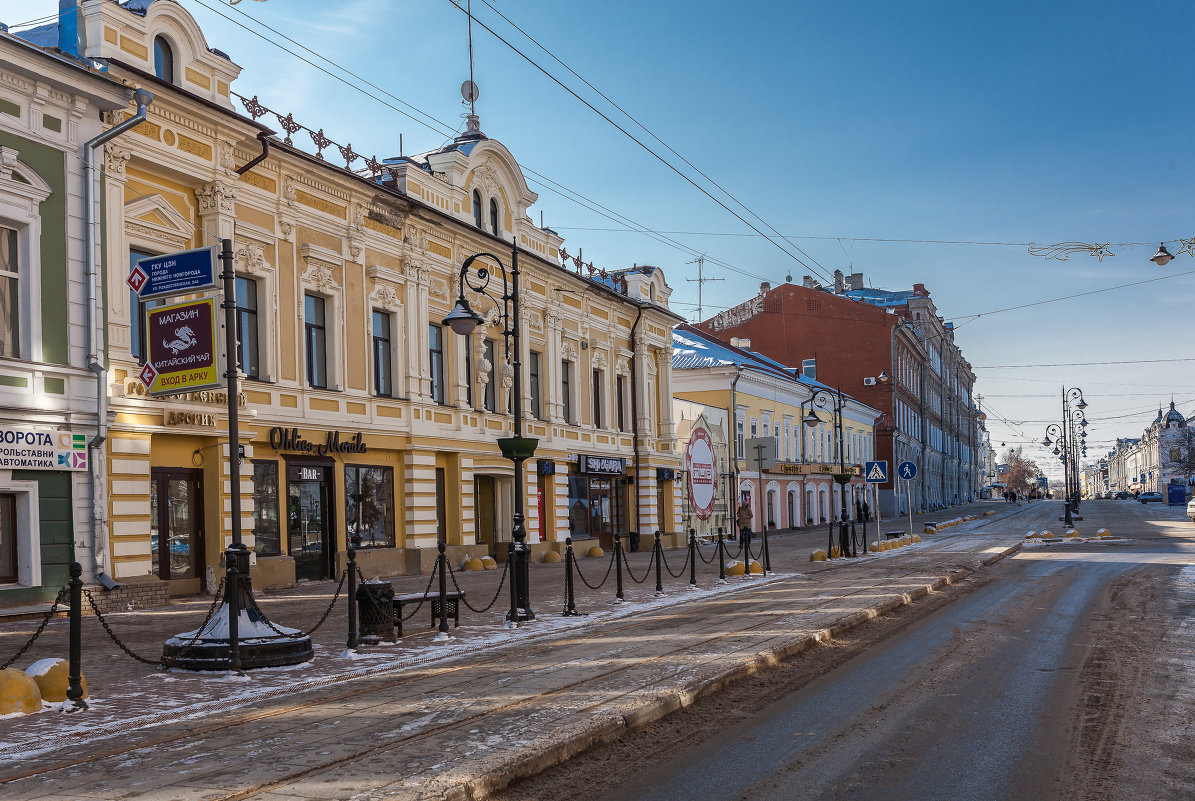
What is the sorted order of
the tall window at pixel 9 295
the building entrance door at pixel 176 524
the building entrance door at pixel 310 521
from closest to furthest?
the tall window at pixel 9 295
the building entrance door at pixel 176 524
the building entrance door at pixel 310 521

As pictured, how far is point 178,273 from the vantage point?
454 inches

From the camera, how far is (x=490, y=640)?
1274 cm

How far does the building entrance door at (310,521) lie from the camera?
72.5ft

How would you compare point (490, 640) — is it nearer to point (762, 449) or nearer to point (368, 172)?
point (762, 449)

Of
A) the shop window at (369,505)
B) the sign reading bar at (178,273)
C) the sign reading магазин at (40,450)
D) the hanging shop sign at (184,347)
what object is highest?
the sign reading bar at (178,273)

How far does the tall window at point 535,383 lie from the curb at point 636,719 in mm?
19477

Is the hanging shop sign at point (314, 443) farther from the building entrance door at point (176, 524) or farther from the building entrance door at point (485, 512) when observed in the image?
the building entrance door at point (485, 512)

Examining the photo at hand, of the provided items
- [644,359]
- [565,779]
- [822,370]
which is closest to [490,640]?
[565,779]

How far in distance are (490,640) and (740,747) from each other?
6000 mm

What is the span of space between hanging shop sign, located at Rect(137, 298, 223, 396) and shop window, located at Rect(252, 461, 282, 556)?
9378 millimetres

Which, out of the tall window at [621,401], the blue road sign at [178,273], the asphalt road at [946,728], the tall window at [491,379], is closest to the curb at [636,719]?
the asphalt road at [946,728]

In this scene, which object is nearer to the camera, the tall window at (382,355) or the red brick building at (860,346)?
the tall window at (382,355)

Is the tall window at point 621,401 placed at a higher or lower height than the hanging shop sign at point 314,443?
higher

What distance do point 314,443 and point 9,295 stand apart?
767cm
